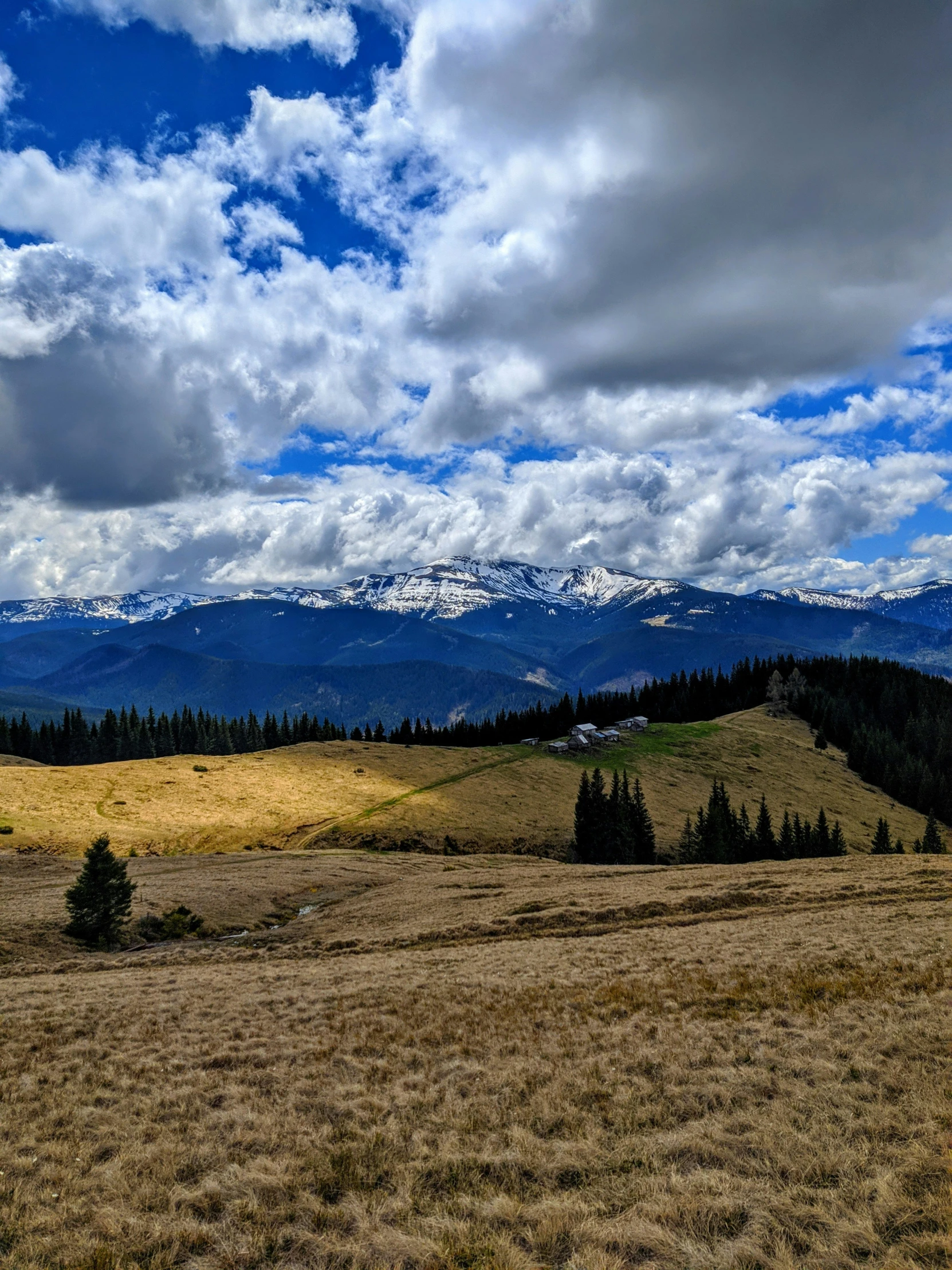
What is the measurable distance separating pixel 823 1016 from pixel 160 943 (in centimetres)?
3276

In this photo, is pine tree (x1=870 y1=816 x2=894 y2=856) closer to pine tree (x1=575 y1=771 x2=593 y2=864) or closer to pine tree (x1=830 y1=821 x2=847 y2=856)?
pine tree (x1=830 y1=821 x2=847 y2=856)

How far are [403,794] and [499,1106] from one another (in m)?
87.0

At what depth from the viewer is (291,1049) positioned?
1560 centimetres

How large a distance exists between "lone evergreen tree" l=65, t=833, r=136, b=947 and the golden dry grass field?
37.3 m

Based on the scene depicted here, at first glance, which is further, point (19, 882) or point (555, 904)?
point (19, 882)

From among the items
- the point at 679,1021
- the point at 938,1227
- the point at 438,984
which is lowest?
the point at 438,984

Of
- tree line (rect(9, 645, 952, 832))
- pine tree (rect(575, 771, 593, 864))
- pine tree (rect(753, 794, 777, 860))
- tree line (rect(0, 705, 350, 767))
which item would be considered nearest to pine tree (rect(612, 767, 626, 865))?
pine tree (rect(575, 771, 593, 864))

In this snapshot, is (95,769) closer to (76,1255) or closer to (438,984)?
(438,984)

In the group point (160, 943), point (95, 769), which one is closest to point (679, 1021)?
point (160, 943)

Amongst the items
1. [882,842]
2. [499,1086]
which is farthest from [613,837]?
[499,1086]

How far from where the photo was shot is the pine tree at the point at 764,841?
265ft

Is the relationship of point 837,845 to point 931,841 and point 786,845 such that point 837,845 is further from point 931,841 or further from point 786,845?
point 931,841

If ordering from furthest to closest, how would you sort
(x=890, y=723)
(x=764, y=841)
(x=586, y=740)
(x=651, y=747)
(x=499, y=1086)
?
(x=890, y=723), (x=651, y=747), (x=586, y=740), (x=764, y=841), (x=499, y=1086)

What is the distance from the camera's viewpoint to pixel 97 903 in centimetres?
3278
